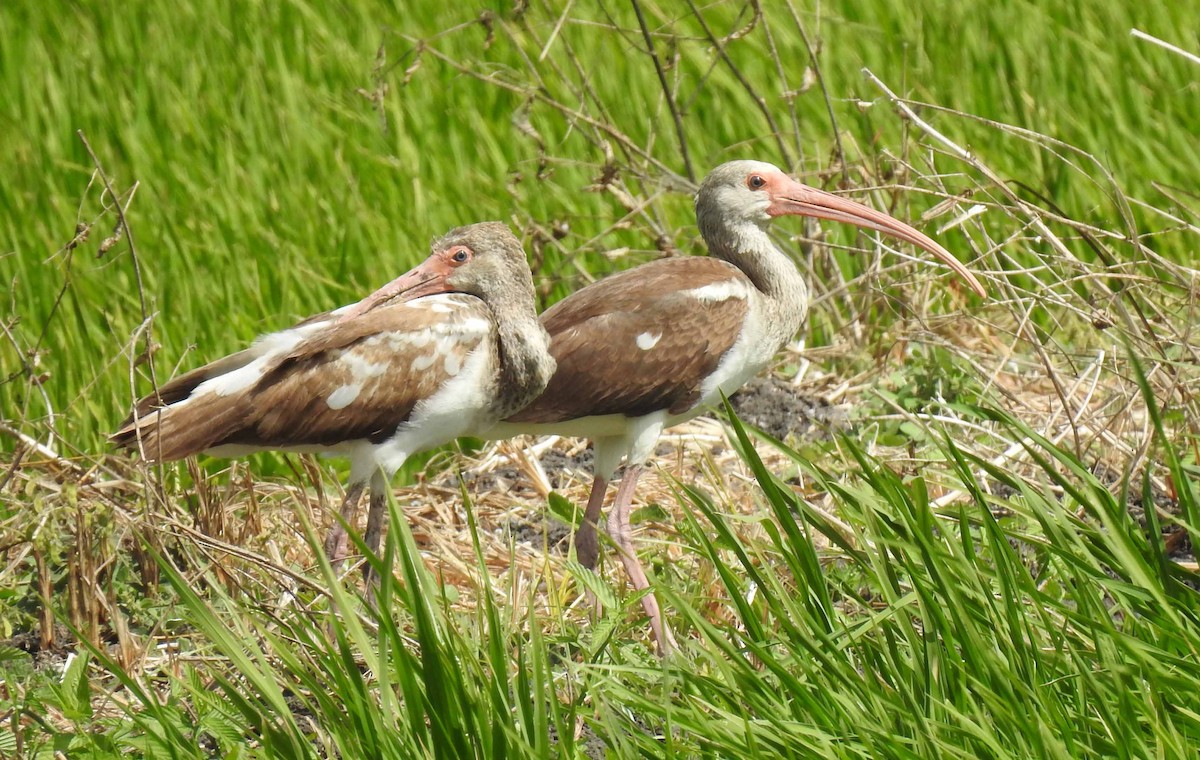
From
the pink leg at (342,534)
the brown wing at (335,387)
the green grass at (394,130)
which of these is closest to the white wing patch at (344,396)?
the brown wing at (335,387)

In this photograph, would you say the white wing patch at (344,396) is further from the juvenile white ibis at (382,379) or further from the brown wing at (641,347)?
the brown wing at (641,347)

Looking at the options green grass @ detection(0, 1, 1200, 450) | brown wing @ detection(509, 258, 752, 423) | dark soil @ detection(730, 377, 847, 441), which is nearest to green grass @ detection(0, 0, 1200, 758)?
green grass @ detection(0, 1, 1200, 450)

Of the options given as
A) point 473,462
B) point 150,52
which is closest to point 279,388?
point 473,462

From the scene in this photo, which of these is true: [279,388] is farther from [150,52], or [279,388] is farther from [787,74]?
[150,52]

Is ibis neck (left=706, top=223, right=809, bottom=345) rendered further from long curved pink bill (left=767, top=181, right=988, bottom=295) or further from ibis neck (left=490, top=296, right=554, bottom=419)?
ibis neck (left=490, top=296, right=554, bottom=419)

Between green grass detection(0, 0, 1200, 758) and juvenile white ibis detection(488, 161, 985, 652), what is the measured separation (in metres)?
0.24

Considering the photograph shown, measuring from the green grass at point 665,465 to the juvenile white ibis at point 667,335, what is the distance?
0.24m

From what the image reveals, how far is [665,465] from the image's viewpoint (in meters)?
5.82

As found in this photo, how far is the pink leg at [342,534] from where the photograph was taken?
470cm

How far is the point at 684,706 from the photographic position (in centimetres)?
340

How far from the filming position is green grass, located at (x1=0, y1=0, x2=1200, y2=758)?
2957 mm

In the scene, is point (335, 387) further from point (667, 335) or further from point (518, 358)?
point (667, 335)

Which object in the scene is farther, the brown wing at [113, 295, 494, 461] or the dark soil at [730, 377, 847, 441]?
the dark soil at [730, 377, 847, 441]

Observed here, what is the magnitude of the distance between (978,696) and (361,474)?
7.33 ft
